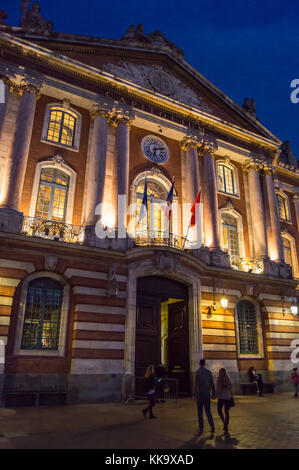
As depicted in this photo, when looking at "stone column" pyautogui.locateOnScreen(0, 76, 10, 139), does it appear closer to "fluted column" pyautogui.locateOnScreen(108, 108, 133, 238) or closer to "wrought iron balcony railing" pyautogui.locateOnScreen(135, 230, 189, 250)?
"fluted column" pyautogui.locateOnScreen(108, 108, 133, 238)

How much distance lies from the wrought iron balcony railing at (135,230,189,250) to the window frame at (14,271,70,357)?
4.04m

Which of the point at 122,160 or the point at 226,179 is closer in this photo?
the point at 122,160

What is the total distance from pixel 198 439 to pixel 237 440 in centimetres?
83

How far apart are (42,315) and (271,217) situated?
1467 cm

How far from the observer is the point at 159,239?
17047mm

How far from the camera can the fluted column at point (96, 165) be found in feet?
52.0

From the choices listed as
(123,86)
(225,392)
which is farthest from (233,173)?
(225,392)

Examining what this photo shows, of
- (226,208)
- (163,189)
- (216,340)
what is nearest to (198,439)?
(216,340)

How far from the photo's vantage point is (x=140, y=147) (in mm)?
19234

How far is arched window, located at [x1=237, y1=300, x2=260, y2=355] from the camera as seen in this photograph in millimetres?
18572

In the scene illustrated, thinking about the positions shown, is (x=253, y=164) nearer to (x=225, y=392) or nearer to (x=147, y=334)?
(x=147, y=334)

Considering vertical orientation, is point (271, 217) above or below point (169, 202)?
above

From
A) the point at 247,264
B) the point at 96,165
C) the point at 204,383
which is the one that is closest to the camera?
the point at 204,383

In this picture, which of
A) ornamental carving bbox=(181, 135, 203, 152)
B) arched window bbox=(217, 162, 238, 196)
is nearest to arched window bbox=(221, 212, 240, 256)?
arched window bbox=(217, 162, 238, 196)
